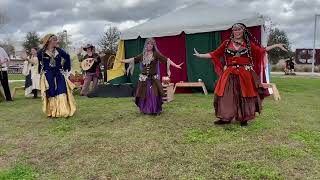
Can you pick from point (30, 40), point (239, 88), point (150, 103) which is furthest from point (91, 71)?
point (30, 40)

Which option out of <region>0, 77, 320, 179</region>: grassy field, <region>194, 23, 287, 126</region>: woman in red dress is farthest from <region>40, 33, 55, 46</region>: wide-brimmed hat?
<region>194, 23, 287, 126</region>: woman in red dress

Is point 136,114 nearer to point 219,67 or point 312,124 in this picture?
point 219,67

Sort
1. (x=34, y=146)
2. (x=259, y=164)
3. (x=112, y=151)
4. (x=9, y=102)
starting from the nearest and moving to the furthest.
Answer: (x=259, y=164) → (x=112, y=151) → (x=34, y=146) → (x=9, y=102)

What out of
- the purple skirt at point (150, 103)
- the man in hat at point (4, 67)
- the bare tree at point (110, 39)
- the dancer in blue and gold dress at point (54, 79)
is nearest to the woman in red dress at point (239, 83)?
the purple skirt at point (150, 103)

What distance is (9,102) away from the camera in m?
12.6

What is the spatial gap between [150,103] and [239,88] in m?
2.12

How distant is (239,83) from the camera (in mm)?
7520

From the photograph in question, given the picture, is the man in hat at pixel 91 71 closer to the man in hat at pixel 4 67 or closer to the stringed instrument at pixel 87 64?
the stringed instrument at pixel 87 64

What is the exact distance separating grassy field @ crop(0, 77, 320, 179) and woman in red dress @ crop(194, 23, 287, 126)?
245mm

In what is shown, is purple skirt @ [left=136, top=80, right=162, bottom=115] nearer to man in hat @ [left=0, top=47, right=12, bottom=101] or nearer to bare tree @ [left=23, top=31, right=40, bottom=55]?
man in hat @ [left=0, top=47, right=12, bottom=101]

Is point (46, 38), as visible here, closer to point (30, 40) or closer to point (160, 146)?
point (160, 146)

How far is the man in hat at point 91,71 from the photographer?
555 inches

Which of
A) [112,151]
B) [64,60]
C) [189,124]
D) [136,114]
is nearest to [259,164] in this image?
[112,151]

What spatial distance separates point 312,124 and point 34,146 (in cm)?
456
